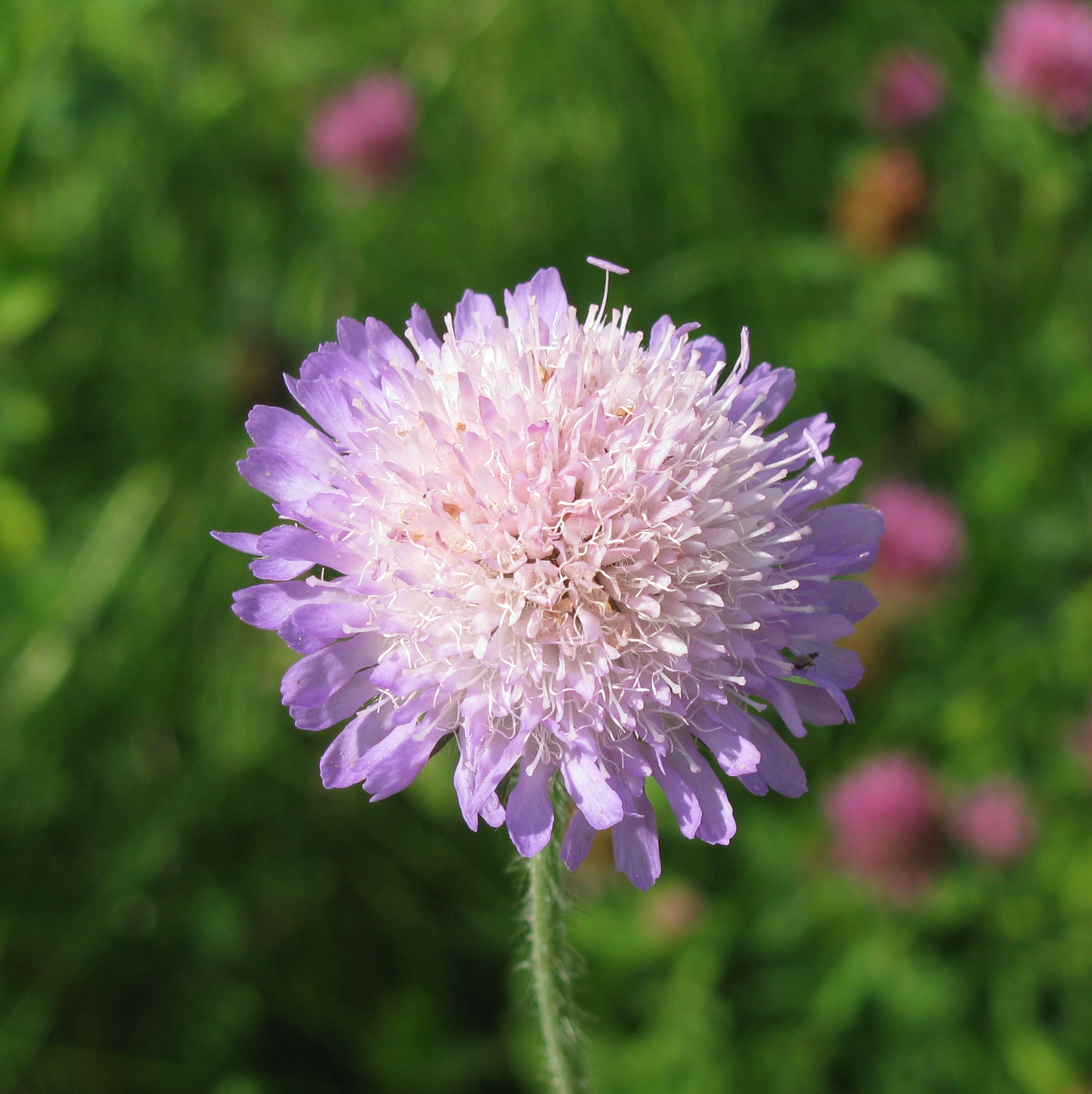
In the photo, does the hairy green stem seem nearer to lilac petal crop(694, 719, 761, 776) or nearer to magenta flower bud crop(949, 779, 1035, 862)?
lilac petal crop(694, 719, 761, 776)

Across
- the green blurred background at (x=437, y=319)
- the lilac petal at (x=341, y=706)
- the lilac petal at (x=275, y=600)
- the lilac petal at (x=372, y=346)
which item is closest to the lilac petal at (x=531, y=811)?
the lilac petal at (x=341, y=706)

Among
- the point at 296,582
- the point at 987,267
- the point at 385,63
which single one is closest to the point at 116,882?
the point at 296,582

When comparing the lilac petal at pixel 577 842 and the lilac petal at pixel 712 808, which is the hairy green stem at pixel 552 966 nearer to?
the lilac petal at pixel 577 842

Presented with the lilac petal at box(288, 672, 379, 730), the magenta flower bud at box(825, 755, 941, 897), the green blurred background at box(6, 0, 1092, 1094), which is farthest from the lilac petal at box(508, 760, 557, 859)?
the magenta flower bud at box(825, 755, 941, 897)

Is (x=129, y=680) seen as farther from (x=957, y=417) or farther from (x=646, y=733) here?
(x=957, y=417)

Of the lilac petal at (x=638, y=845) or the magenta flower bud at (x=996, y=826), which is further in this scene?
the magenta flower bud at (x=996, y=826)

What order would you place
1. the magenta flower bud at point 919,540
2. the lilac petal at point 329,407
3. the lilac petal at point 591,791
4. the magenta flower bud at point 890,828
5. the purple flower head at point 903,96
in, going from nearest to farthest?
the lilac petal at point 591,791, the lilac petal at point 329,407, the magenta flower bud at point 890,828, the magenta flower bud at point 919,540, the purple flower head at point 903,96
